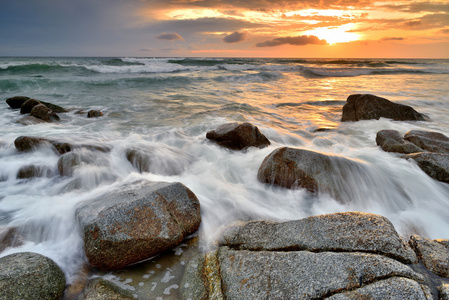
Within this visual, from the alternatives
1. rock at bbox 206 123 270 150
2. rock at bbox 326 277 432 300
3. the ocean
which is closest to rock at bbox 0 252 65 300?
the ocean

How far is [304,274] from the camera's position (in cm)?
176

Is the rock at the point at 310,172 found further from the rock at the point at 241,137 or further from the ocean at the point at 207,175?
the rock at the point at 241,137

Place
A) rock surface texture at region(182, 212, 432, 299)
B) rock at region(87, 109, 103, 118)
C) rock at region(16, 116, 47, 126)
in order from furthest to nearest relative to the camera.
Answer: rock at region(87, 109, 103, 118)
rock at region(16, 116, 47, 126)
rock surface texture at region(182, 212, 432, 299)

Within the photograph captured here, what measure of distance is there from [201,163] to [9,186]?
304 centimetres

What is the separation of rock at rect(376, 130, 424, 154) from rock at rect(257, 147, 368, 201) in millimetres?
1536

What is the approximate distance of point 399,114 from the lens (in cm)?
754

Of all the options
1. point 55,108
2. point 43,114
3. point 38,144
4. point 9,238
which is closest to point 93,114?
point 43,114

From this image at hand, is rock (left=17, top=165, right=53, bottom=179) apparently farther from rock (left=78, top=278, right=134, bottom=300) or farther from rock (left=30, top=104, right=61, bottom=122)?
rock (left=30, top=104, right=61, bottom=122)

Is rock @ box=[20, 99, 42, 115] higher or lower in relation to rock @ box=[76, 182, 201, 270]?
higher

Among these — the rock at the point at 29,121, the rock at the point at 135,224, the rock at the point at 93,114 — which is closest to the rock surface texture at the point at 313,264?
the rock at the point at 135,224

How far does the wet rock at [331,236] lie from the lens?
1873 millimetres

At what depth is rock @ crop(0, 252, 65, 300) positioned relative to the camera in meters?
1.91

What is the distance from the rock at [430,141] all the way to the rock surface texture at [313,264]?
12.2 ft

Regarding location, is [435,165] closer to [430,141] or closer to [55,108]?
[430,141]
